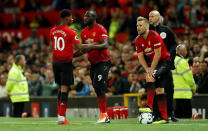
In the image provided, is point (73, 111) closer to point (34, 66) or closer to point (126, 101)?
point (126, 101)

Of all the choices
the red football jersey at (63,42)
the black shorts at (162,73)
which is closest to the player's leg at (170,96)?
the black shorts at (162,73)

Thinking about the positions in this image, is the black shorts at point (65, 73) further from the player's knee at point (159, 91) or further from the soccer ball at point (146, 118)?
the player's knee at point (159, 91)

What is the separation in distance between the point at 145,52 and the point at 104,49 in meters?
1.06

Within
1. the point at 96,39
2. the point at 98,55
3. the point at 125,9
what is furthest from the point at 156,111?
the point at 125,9

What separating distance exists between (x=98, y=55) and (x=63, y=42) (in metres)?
1.19

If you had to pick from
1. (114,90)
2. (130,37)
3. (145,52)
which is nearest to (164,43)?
(145,52)

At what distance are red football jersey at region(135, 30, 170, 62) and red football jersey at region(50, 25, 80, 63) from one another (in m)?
1.39

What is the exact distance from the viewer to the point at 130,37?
22.5m

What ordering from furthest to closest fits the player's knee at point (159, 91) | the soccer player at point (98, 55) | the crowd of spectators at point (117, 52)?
the crowd of spectators at point (117, 52) < the soccer player at point (98, 55) < the player's knee at point (159, 91)

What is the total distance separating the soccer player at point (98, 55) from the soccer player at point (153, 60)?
37.1 inches

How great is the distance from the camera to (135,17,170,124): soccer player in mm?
11473

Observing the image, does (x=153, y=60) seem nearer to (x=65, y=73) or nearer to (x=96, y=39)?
(x=96, y=39)

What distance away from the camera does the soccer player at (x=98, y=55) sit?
12.1m

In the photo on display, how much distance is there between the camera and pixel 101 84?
12148mm
